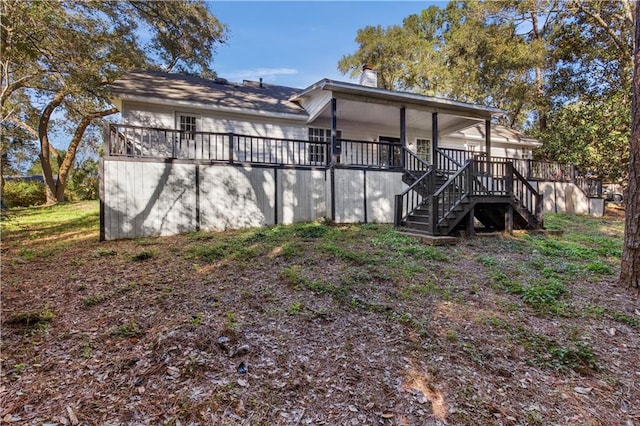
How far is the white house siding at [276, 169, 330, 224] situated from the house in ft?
0.10

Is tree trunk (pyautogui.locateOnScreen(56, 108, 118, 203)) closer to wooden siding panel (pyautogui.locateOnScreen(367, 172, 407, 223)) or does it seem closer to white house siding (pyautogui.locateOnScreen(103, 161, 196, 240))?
white house siding (pyautogui.locateOnScreen(103, 161, 196, 240))

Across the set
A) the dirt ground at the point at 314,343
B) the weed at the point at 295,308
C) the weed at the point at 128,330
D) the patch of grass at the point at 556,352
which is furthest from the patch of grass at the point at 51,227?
the patch of grass at the point at 556,352

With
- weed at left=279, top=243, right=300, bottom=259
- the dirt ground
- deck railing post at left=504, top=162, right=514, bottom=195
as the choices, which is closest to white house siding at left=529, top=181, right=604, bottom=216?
deck railing post at left=504, top=162, right=514, bottom=195

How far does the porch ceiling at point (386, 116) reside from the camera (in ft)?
35.3

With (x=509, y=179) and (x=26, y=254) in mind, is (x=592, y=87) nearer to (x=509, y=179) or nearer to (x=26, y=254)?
(x=509, y=179)

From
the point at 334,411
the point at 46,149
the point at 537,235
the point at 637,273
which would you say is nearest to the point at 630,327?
the point at 637,273

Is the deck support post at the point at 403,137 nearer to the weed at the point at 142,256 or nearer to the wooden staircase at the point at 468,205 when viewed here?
the wooden staircase at the point at 468,205

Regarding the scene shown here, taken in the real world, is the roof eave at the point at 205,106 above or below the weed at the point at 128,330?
above

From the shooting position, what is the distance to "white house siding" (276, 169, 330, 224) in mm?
9743

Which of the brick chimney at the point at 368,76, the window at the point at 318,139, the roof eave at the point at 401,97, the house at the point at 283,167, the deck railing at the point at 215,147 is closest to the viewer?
the house at the point at 283,167

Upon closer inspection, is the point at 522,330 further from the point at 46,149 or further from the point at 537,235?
the point at 46,149

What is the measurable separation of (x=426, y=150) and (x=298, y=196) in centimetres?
804

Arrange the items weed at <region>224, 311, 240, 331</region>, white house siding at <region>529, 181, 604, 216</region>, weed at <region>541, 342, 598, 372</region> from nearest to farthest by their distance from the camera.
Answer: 1. weed at <region>541, 342, 598, 372</region>
2. weed at <region>224, 311, 240, 331</region>
3. white house siding at <region>529, 181, 604, 216</region>

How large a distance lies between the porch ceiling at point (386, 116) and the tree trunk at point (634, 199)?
6554 millimetres
